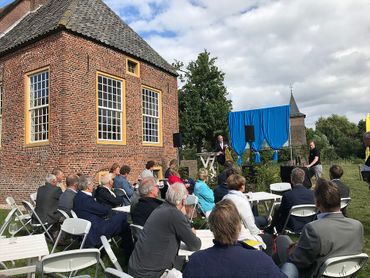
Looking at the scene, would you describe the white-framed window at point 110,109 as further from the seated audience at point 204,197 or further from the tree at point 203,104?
the tree at point 203,104

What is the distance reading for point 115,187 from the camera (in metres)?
7.91

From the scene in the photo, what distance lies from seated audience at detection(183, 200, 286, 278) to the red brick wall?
959 cm

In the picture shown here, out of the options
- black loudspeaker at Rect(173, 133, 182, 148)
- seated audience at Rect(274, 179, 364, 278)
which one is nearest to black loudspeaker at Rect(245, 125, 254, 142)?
black loudspeaker at Rect(173, 133, 182, 148)

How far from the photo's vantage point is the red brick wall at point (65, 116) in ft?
36.0

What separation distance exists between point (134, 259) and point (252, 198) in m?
3.31

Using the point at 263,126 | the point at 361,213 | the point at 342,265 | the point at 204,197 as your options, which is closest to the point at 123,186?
the point at 204,197

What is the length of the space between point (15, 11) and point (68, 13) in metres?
5.32

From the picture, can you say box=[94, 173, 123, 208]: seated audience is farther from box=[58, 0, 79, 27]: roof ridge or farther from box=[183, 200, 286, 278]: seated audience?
box=[58, 0, 79, 27]: roof ridge

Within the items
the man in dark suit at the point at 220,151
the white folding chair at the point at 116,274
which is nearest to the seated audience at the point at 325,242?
the white folding chair at the point at 116,274

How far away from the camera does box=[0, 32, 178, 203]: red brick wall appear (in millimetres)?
10984

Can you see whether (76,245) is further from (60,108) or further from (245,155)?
(245,155)

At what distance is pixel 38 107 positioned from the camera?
11.8 meters

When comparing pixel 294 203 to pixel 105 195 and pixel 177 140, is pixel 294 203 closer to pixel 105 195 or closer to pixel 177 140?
pixel 105 195

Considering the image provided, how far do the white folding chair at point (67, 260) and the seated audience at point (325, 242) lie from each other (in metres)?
1.63
